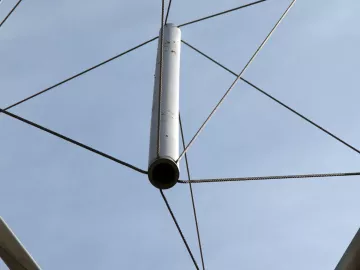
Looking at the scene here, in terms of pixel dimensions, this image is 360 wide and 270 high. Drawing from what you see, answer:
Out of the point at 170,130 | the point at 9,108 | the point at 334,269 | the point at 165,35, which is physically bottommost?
the point at 334,269

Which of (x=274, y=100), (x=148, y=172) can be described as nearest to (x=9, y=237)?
(x=148, y=172)

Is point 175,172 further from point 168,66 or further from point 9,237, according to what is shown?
point 9,237

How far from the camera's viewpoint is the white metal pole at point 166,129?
33.8 ft

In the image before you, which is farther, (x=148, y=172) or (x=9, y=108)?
(x=9, y=108)

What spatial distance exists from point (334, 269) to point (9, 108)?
650 cm

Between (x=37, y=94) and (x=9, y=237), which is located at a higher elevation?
(x=37, y=94)

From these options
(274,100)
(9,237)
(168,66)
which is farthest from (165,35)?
(9,237)

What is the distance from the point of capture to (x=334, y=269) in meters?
12.2

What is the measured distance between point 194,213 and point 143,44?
377 centimetres

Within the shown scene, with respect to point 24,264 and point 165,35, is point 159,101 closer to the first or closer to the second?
point 165,35

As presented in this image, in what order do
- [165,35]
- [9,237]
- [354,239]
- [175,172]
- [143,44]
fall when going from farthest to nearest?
[143,44] → [165,35] → [9,237] → [354,239] → [175,172]

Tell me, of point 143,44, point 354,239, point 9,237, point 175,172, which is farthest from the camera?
point 143,44

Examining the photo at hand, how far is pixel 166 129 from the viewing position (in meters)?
10.7

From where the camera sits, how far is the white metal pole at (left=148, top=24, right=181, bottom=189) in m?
10.3
